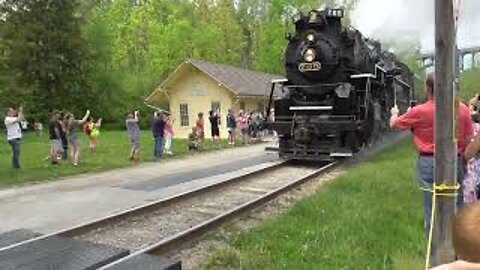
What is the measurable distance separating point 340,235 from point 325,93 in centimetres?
1025

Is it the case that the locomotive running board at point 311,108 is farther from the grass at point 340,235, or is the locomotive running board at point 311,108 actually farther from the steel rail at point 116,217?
the grass at point 340,235

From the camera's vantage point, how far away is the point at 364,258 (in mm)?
7559

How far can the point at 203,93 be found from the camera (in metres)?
39.4

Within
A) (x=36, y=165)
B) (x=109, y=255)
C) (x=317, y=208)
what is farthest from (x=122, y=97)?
(x=109, y=255)

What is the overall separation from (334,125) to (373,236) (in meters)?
9.14

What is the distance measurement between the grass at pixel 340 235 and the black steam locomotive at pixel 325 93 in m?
5.12

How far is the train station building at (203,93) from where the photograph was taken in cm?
3841

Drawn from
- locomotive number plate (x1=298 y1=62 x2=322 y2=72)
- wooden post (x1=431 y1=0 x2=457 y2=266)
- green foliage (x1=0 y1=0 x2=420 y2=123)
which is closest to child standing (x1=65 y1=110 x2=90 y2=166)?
locomotive number plate (x1=298 y1=62 x2=322 y2=72)

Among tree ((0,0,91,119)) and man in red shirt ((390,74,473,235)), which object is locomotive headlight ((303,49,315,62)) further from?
tree ((0,0,91,119))

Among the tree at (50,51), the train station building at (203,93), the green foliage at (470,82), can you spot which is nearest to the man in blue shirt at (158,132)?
the train station building at (203,93)

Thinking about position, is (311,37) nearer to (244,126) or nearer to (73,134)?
(73,134)

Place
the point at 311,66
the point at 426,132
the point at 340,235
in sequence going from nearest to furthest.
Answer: the point at 426,132 < the point at 340,235 < the point at 311,66

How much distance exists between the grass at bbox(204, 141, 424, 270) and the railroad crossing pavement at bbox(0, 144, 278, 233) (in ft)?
11.1

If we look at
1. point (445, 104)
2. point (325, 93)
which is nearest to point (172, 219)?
point (445, 104)
